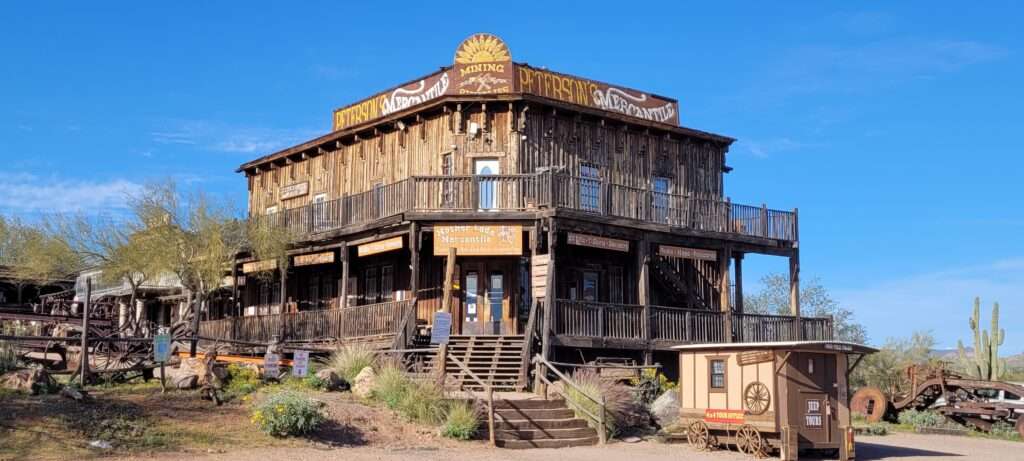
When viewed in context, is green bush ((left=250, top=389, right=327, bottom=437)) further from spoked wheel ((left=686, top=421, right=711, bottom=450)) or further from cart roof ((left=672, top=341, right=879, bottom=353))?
cart roof ((left=672, top=341, right=879, bottom=353))

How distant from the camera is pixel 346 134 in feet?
107

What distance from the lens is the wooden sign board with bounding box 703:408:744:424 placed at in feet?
64.3

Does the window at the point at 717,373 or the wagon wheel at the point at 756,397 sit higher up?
the window at the point at 717,373

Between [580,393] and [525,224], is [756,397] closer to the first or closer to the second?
[580,393]

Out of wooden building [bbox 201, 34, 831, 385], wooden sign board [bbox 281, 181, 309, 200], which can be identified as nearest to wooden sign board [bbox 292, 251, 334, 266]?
wooden building [bbox 201, 34, 831, 385]

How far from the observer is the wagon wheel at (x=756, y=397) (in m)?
19.1

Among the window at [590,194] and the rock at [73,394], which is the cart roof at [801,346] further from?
the rock at [73,394]

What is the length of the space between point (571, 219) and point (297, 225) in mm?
9430

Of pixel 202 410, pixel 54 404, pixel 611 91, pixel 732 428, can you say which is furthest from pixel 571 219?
pixel 54 404

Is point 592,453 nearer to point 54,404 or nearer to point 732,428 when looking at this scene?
point 732,428

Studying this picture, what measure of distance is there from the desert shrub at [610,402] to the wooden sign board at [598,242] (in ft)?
17.4

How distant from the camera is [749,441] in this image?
1942cm

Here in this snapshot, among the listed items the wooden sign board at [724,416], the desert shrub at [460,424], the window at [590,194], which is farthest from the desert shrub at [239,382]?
the window at [590,194]

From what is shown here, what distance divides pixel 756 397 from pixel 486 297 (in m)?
11.2
